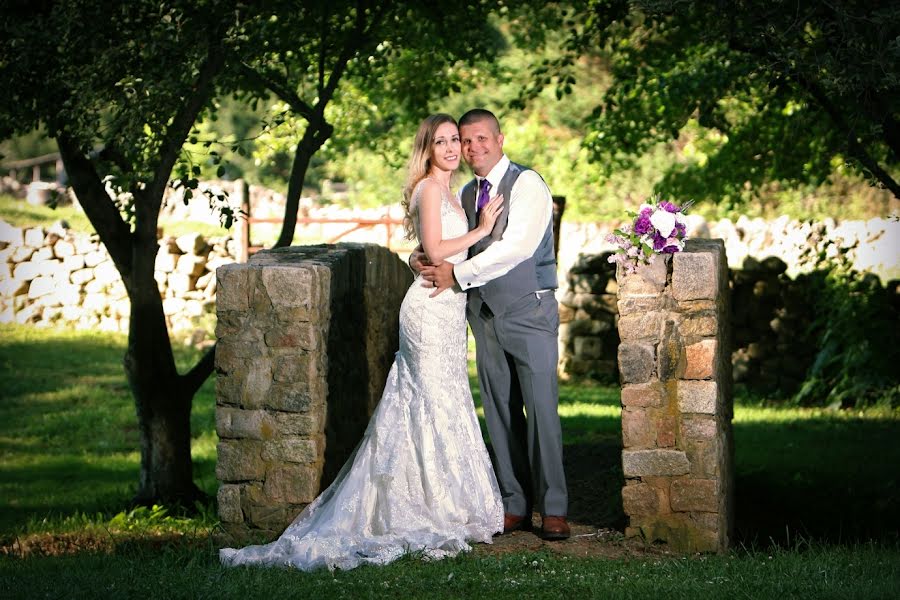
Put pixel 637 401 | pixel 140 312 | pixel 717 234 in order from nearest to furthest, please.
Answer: pixel 637 401 < pixel 140 312 < pixel 717 234

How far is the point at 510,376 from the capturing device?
630cm

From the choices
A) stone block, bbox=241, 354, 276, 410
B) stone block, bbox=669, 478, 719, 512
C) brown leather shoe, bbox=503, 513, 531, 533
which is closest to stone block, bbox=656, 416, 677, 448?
stone block, bbox=669, 478, 719, 512

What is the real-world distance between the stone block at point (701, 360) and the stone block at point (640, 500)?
631mm

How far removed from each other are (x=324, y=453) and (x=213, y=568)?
965 mm

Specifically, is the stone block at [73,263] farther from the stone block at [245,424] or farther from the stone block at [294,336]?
the stone block at [294,336]

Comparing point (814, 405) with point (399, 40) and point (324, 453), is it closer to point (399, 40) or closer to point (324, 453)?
point (399, 40)

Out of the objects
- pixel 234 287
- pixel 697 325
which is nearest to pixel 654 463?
pixel 697 325

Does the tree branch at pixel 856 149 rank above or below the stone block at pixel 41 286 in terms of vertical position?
above

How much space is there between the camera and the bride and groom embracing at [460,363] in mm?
6086

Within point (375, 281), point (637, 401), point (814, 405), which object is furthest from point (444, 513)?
point (814, 405)

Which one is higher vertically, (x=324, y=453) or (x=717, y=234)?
(x=717, y=234)

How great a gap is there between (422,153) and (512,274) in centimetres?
79

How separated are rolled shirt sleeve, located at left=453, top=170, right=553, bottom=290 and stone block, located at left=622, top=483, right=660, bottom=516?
132 centimetres

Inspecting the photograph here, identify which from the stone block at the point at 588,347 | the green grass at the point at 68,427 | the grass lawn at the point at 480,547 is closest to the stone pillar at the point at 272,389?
the grass lawn at the point at 480,547
